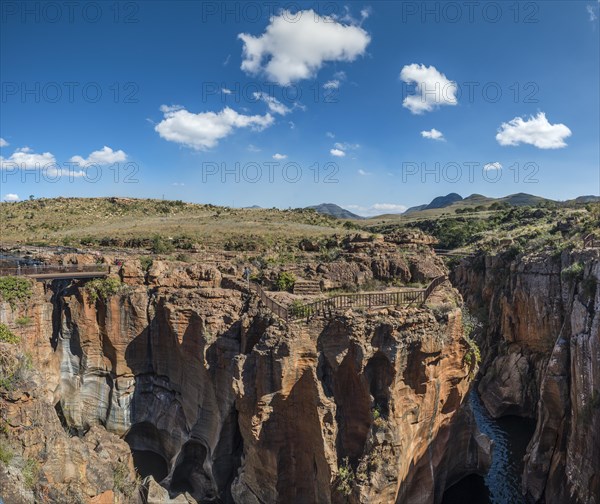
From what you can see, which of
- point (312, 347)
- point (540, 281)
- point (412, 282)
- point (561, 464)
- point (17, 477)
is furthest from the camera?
point (540, 281)

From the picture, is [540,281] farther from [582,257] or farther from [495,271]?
[495,271]

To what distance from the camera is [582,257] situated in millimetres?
24625

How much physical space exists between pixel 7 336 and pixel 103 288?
5.10 meters

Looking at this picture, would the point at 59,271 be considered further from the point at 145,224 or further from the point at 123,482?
the point at 145,224

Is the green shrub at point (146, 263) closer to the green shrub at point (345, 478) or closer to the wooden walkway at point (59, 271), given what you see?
the wooden walkway at point (59, 271)

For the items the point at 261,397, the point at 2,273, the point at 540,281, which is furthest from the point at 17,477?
the point at 540,281

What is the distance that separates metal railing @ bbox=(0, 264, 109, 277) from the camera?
79.9 ft

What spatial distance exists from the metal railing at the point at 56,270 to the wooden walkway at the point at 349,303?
40.5 ft

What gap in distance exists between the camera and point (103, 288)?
2408 cm

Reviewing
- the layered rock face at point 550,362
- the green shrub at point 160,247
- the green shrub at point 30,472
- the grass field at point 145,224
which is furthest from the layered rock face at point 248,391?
the grass field at point 145,224

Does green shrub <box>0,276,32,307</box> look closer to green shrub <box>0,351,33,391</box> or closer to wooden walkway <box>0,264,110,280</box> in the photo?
wooden walkway <box>0,264,110,280</box>

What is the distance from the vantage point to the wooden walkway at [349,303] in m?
17.6

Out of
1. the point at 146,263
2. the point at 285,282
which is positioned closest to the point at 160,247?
the point at 146,263

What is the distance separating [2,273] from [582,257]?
32487 millimetres
